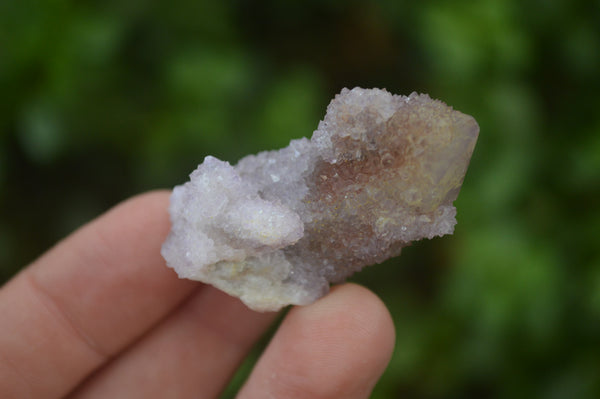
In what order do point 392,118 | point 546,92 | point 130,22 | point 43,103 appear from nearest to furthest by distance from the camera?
1. point 392,118
2. point 43,103
3. point 130,22
4. point 546,92

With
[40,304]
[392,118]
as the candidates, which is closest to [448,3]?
[392,118]

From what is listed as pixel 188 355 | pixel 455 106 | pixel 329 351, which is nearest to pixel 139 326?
pixel 188 355

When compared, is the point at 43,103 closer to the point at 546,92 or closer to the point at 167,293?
the point at 167,293

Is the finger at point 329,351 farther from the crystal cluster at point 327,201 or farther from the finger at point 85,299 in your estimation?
the finger at point 85,299

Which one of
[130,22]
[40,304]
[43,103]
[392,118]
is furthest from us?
[130,22]

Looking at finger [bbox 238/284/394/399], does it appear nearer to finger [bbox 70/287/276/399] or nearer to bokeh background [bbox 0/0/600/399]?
finger [bbox 70/287/276/399]

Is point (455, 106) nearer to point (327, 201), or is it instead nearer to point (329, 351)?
point (327, 201)

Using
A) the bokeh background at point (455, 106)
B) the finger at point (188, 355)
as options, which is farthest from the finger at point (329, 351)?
the bokeh background at point (455, 106)
